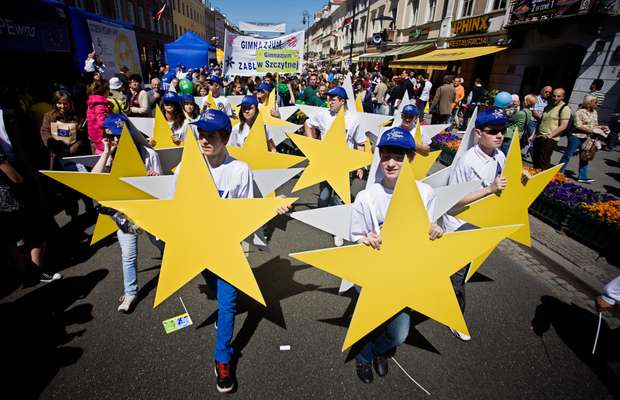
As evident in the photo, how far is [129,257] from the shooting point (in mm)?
2955

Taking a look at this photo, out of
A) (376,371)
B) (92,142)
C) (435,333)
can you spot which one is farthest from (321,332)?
(92,142)

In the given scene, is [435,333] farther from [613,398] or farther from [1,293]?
[1,293]

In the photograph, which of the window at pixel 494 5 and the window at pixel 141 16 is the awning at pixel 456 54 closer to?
the window at pixel 494 5

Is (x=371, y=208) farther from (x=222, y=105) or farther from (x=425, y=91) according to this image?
(x=425, y=91)

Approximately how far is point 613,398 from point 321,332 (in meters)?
2.39

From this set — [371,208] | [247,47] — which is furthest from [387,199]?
[247,47]

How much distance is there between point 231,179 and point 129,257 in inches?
57.4

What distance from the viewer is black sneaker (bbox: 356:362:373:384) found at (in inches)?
97.4

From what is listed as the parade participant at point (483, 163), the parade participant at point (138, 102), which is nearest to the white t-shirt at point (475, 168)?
the parade participant at point (483, 163)

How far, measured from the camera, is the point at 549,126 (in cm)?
671

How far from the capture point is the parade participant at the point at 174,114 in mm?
4129

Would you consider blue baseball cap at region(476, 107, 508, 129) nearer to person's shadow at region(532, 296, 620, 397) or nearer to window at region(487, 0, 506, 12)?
person's shadow at region(532, 296, 620, 397)

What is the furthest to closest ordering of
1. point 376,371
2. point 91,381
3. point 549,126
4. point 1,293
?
1. point 549,126
2. point 1,293
3. point 376,371
4. point 91,381

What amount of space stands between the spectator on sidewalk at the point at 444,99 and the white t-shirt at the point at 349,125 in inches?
279
